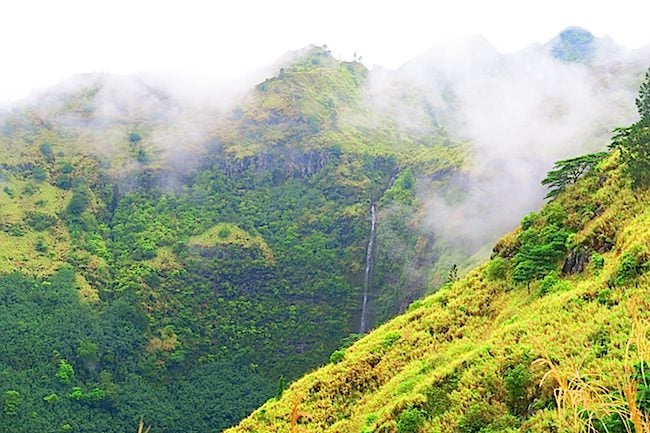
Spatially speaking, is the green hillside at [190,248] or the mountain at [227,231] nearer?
the green hillside at [190,248]

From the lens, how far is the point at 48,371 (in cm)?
9588

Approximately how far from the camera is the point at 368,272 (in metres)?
129

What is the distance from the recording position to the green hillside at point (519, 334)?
16.5 metres

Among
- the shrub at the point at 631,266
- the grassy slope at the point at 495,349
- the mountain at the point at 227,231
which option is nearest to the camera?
the grassy slope at the point at 495,349

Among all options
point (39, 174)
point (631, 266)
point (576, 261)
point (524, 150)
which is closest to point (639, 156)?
point (576, 261)

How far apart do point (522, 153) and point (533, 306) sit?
104731mm

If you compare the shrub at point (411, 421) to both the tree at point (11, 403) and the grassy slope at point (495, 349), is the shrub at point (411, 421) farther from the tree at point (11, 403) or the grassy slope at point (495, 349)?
the tree at point (11, 403)

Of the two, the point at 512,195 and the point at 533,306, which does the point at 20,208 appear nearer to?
the point at 512,195

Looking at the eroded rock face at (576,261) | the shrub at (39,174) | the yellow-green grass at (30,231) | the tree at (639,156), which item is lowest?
the eroded rock face at (576,261)

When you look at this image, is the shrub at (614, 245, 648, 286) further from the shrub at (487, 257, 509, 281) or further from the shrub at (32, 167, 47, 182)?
the shrub at (32, 167, 47, 182)

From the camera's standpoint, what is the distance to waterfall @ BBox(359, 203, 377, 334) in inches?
4700

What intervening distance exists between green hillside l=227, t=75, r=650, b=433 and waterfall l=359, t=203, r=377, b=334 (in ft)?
272

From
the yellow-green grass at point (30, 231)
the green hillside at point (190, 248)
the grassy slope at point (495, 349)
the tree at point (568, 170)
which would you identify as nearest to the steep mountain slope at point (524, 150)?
the green hillside at point (190, 248)

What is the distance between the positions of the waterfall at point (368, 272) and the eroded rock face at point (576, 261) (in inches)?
3593
